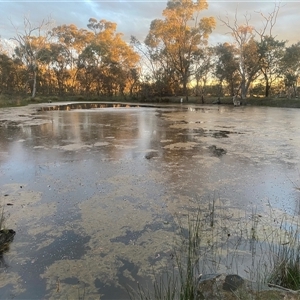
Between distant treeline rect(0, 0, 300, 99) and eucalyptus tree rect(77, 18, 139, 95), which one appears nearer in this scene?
distant treeline rect(0, 0, 300, 99)

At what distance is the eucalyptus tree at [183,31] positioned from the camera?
2520 centimetres

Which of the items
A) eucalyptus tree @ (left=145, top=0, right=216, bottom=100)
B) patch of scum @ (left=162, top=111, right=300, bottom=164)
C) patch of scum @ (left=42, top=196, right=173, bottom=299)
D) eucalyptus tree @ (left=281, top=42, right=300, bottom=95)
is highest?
eucalyptus tree @ (left=145, top=0, right=216, bottom=100)

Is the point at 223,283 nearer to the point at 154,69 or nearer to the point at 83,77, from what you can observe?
the point at 154,69

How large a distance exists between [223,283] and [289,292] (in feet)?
0.98

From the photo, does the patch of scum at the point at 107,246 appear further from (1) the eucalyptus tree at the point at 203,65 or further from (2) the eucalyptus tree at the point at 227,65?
(1) the eucalyptus tree at the point at 203,65

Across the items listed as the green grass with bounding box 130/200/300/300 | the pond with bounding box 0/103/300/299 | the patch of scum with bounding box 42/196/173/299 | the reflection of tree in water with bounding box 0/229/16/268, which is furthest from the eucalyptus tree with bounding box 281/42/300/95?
the reflection of tree in water with bounding box 0/229/16/268

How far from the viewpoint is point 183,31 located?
84.2 feet

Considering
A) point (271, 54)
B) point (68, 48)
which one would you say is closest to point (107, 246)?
point (271, 54)

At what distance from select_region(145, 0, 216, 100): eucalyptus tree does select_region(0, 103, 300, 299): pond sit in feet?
69.5

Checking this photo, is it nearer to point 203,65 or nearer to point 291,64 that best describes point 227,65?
point 203,65

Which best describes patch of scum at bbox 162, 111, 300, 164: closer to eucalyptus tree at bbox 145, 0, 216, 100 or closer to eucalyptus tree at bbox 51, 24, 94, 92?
eucalyptus tree at bbox 145, 0, 216, 100

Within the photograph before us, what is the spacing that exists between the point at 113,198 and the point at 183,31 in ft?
83.3

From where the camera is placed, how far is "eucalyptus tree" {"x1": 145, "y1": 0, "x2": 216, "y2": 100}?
2520 centimetres

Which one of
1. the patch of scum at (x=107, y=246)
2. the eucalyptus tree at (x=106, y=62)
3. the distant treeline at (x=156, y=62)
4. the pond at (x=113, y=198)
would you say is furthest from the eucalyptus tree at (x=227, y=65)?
the patch of scum at (x=107, y=246)
